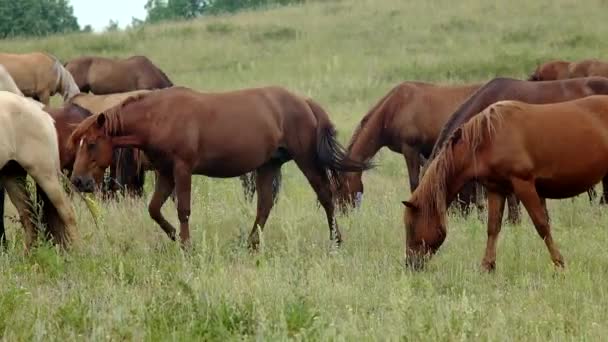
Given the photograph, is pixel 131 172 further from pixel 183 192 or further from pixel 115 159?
pixel 183 192

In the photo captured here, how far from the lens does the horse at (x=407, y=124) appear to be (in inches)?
462

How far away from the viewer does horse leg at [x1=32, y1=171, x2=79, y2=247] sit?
766 centimetres

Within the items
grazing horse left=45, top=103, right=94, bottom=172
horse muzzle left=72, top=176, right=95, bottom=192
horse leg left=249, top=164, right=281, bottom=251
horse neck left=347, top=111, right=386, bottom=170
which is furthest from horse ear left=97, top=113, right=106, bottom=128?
horse neck left=347, top=111, right=386, bottom=170

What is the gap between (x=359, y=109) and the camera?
69.0 feet

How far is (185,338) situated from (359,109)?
16078mm

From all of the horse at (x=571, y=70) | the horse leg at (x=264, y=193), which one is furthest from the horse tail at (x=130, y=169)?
the horse at (x=571, y=70)

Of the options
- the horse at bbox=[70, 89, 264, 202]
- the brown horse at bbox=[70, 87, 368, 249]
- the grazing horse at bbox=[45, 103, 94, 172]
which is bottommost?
the horse at bbox=[70, 89, 264, 202]

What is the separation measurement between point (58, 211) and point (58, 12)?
50.6m

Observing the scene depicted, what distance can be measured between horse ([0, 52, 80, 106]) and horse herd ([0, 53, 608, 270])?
605 centimetres

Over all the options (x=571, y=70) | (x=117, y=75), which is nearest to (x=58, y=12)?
(x=117, y=75)

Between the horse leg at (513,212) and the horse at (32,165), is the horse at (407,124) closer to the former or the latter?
the horse leg at (513,212)

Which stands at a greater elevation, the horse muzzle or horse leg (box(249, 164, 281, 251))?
the horse muzzle

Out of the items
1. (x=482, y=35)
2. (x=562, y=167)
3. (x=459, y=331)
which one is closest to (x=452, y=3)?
(x=482, y=35)

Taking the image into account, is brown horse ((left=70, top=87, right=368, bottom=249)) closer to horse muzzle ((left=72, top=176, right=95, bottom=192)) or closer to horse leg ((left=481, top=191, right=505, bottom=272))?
horse muzzle ((left=72, top=176, right=95, bottom=192))
